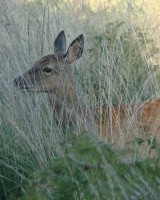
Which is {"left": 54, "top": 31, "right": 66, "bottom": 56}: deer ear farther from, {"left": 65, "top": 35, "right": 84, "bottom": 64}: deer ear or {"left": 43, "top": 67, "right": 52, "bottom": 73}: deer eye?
{"left": 43, "top": 67, "right": 52, "bottom": 73}: deer eye

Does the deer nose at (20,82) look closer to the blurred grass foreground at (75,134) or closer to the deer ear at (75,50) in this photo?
the blurred grass foreground at (75,134)

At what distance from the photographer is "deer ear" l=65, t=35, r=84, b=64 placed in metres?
5.63

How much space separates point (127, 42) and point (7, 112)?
9.29 ft

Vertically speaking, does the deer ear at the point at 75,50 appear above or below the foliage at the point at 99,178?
above

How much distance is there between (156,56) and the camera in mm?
6738

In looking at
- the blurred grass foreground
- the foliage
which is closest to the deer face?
the blurred grass foreground

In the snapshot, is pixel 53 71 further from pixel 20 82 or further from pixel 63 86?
pixel 20 82

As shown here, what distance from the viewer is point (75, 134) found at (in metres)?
3.91

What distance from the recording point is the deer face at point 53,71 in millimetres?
5301

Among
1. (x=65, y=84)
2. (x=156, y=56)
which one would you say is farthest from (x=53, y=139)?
(x=156, y=56)

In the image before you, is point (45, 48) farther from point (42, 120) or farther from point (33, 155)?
point (33, 155)

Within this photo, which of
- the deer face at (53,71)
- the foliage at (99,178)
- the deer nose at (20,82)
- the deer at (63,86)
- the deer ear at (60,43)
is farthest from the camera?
the deer ear at (60,43)

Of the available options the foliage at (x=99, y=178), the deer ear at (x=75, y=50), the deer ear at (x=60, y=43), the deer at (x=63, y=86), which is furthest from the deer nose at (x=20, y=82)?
the foliage at (x=99, y=178)

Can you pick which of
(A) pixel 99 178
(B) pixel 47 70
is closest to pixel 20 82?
(B) pixel 47 70
